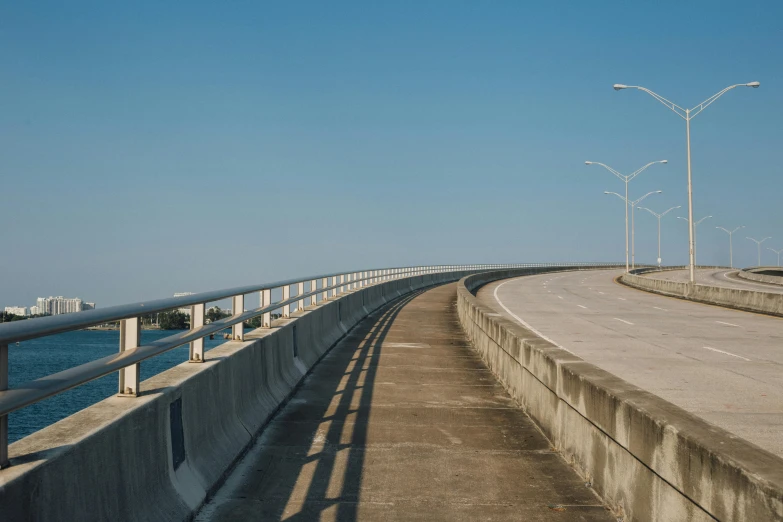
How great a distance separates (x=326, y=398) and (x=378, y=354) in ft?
18.1

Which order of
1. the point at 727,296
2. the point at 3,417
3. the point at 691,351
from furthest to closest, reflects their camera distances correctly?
the point at 727,296 → the point at 691,351 → the point at 3,417

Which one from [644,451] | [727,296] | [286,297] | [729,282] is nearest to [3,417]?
[644,451]

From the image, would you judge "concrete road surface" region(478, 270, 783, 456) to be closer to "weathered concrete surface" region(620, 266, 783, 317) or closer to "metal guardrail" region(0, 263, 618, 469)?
"weathered concrete surface" region(620, 266, 783, 317)

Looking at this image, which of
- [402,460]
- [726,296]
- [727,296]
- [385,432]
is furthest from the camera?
[726,296]

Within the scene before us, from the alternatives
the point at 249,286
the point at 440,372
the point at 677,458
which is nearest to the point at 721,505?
the point at 677,458

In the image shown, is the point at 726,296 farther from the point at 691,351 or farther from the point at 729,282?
the point at 729,282

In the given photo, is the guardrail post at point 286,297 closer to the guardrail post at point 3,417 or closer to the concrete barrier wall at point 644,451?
the concrete barrier wall at point 644,451

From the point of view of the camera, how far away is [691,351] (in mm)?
17500

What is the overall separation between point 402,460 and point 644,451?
10.7 ft

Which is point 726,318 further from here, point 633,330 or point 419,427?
point 419,427

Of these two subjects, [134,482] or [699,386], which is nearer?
[134,482]

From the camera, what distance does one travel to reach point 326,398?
12094mm

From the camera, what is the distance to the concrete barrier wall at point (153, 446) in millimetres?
4168

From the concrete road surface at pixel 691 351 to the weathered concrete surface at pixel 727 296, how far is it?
0.75 m
